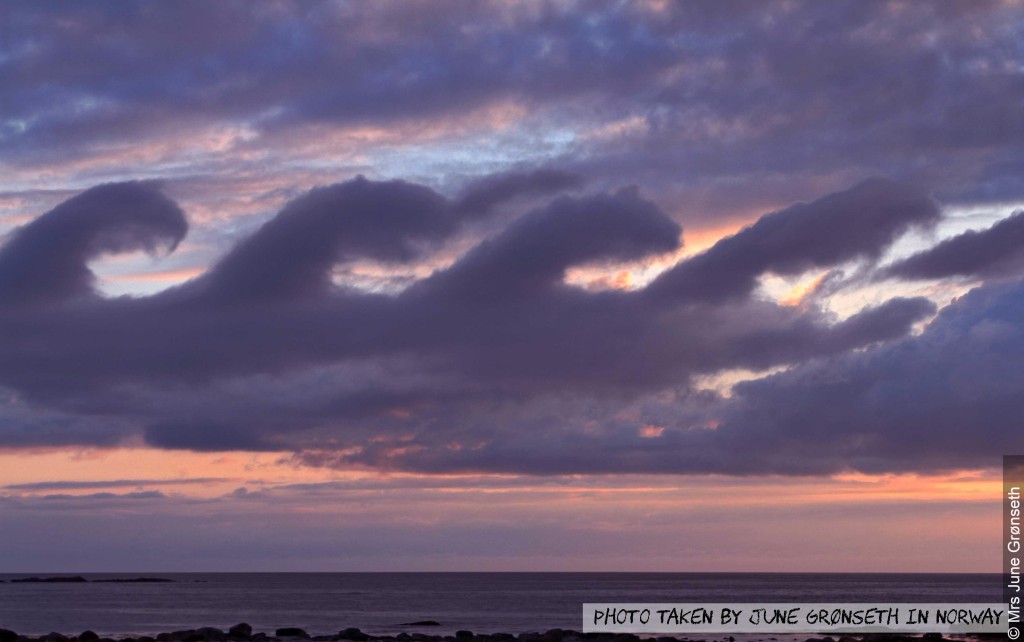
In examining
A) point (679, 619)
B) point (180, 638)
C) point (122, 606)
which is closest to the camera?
point (180, 638)

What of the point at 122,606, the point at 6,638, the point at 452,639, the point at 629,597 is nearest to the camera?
the point at 6,638

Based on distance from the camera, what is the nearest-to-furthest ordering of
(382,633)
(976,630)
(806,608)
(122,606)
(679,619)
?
(976,630)
(382,633)
(679,619)
(806,608)
(122,606)

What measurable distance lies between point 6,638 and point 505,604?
295ft

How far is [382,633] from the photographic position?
81.2 m

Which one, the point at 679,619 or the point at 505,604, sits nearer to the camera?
the point at 679,619

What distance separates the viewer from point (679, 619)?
90.0 metres

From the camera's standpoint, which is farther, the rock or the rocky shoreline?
the rocky shoreline

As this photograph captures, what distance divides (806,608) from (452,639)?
56457 millimetres

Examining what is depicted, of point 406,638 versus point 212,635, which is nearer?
point 212,635

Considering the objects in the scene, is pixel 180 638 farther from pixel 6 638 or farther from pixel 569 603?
pixel 569 603

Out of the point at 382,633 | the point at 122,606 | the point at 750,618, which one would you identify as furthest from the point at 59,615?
the point at 750,618

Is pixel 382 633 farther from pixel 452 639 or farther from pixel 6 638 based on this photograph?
pixel 6 638

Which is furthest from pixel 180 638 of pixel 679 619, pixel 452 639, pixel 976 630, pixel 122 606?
pixel 122 606

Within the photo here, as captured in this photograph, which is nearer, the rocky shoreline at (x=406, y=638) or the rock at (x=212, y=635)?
the rock at (x=212, y=635)
